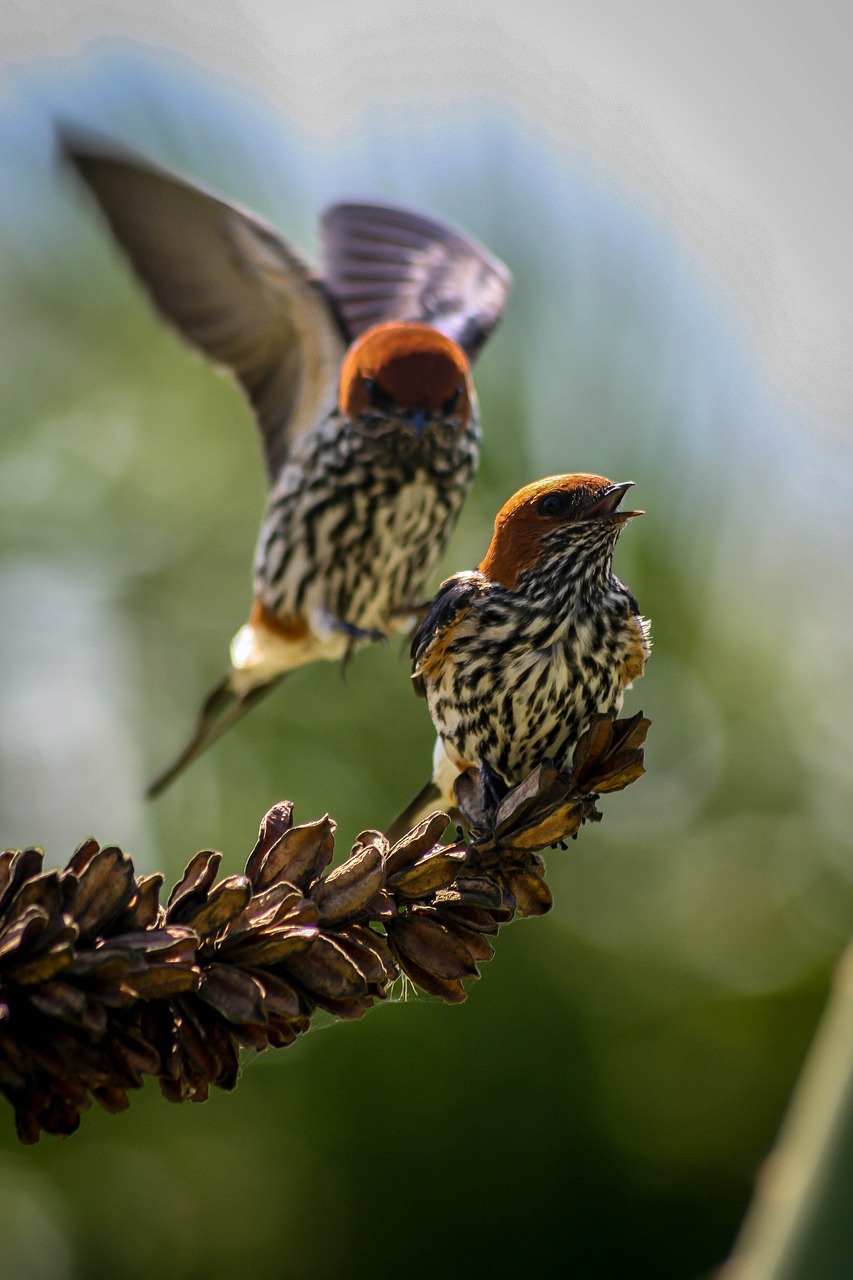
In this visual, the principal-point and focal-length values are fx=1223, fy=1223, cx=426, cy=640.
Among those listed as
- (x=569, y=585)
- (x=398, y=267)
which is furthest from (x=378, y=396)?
(x=398, y=267)

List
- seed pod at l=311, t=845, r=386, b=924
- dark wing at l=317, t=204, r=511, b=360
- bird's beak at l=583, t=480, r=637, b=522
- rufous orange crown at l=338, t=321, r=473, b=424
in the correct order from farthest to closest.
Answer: dark wing at l=317, t=204, r=511, b=360 → rufous orange crown at l=338, t=321, r=473, b=424 → bird's beak at l=583, t=480, r=637, b=522 → seed pod at l=311, t=845, r=386, b=924

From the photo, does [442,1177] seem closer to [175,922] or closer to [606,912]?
[606,912]

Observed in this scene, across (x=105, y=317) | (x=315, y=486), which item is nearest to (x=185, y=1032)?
(x=315, y=486)

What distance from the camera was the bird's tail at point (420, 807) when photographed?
73.7 inches

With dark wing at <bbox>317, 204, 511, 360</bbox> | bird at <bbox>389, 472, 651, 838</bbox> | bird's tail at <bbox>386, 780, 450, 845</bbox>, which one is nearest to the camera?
bird at <bbox>389, 472, 651, 838</bbox>

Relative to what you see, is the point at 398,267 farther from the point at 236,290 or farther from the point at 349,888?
the point at 349,888

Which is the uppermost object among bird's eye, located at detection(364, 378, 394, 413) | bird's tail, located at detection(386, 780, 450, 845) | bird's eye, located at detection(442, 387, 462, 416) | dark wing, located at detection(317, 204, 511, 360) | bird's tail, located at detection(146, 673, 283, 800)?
dark wing, located at detection(317, 204, 511, 360)

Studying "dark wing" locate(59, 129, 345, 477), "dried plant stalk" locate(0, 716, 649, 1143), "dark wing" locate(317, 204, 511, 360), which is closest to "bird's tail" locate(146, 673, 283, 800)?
"dark wing" locate(59, 129, 345, 477)

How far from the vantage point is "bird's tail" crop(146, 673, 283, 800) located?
9.05 ft

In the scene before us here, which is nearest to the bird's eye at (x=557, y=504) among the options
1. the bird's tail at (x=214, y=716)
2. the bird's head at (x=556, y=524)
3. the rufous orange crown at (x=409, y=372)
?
the bird's head at (x=556, y=524)

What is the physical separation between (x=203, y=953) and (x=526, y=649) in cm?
97

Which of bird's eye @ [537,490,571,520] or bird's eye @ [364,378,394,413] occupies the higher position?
bird's eye @ [537,490,571,520]

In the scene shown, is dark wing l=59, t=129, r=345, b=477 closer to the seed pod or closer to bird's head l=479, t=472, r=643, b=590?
bird's head l=479, t=472, r=643, b=590

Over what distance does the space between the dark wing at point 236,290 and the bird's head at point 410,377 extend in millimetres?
503
